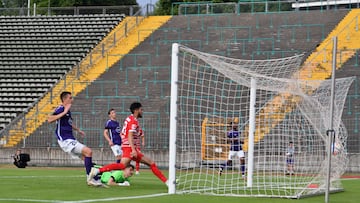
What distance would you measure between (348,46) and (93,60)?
530 inches

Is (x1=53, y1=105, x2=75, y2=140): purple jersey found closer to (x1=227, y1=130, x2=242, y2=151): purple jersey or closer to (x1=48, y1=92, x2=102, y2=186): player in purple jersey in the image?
(x1=48, y1=92, x2=102, y2=186): player in purple jersey

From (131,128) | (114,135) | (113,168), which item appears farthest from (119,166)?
(114,135)

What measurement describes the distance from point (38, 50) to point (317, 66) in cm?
1840

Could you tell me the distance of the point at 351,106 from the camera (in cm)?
3219

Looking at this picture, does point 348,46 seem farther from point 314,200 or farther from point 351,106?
point 314,200

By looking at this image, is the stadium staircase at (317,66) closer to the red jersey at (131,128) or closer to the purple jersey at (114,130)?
the red jersey at (131,128)

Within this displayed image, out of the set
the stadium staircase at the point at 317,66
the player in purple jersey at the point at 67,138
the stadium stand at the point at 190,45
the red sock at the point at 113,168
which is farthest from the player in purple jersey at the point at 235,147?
the stadium stand at the point at 190,45

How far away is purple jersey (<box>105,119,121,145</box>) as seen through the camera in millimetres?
22141

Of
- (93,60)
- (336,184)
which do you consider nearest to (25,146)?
(93,60)

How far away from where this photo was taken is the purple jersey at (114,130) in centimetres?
2214

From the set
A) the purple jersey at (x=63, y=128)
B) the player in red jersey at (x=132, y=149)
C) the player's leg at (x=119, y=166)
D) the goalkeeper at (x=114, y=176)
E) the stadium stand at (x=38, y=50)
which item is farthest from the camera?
the stadium stand at (x=38, y=50)

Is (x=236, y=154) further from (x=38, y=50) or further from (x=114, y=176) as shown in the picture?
(x=38, y=50)

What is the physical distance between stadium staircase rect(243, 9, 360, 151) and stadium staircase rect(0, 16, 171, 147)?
35.0 feet

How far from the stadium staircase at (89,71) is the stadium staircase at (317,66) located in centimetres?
1067
